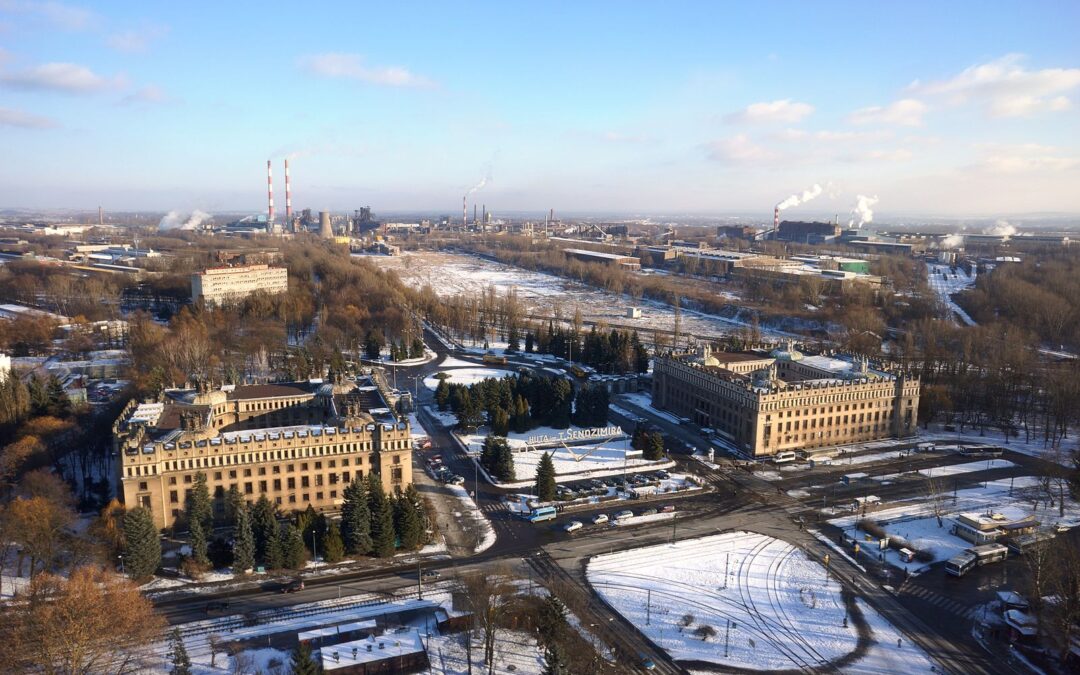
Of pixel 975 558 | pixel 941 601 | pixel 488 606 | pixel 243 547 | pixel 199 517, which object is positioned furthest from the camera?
pixel 975 558

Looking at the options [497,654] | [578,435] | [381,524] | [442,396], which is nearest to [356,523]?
[381,524]

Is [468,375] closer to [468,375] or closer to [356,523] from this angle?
[468,375]

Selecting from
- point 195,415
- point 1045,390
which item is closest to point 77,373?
point 195,415

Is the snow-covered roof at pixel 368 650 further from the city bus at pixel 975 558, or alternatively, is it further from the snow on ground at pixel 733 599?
the city bus at pixel 975 558

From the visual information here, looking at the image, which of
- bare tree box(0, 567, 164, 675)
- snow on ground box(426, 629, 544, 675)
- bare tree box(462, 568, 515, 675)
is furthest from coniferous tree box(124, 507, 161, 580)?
bare tree box(462, 568, 515, 675)

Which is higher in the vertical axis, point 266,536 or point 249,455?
point 249,455

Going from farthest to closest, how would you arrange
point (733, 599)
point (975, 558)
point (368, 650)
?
1. point (975, 558)
2. point (733, 599)
3. point (368, 650)

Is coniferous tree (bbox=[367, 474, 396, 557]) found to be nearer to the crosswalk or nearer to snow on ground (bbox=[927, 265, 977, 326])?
the crosswalk
